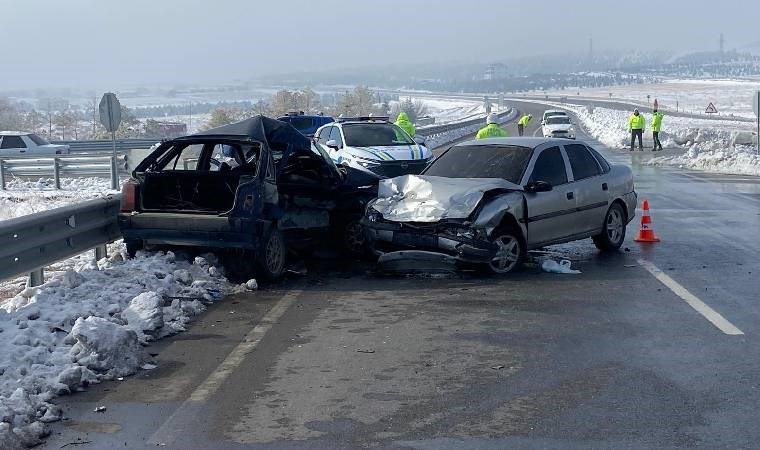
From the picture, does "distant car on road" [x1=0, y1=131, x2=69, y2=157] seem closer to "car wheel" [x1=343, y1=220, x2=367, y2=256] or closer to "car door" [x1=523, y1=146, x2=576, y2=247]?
"car wheel" [x1=343, y1=220, x2=367, y2=256]

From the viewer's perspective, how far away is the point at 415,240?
36.0 ft

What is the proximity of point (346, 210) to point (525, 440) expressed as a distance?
7285mm

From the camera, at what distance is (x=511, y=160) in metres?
11.9

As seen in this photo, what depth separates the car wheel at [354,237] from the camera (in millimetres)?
12461

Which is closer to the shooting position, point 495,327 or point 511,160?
point 495,327

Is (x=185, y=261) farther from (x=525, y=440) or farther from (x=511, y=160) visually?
(x=525, y=440)

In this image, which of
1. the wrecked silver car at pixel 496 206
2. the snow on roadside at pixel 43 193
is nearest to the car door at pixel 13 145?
the snow on roadside at pixel 43 193

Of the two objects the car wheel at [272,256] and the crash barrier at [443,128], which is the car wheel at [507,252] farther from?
the crash barrier at [443,128]

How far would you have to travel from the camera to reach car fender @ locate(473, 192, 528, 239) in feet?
35.1

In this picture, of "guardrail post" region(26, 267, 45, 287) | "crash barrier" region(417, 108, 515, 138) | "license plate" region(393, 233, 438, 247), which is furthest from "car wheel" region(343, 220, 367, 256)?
"crash barrier" region(417, 108, 515, 138)

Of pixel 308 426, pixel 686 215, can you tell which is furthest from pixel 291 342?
pixel 686 215

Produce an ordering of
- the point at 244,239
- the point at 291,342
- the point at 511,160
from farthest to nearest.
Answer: the point at 511,160 → the point at 244,239 → the point at 291,342

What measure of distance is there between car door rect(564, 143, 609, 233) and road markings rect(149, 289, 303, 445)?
439 cm

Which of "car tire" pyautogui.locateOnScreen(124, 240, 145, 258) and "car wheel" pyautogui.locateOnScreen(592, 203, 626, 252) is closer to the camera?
"car tire" pyautogui.locateOnScreen(124, 240, 145, 258)
